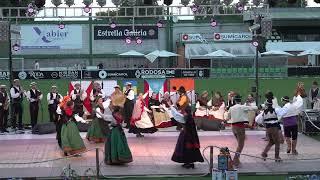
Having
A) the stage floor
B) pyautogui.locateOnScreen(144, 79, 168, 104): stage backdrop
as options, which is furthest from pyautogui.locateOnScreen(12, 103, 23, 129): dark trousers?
pyautogui.locateOnScreen(144, 79, 168, 104): stage backdrop

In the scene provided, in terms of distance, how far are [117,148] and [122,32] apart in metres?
39.5

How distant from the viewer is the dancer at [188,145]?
15.1 meters

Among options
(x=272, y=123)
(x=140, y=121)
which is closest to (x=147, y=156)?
(x=272, y=123)

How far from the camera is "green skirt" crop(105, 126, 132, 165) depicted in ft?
51.0

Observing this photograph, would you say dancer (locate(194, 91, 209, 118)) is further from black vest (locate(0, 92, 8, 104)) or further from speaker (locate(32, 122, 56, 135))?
black vest (locate(0, 92, 8, 104))

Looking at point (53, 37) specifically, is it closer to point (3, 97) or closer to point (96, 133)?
point (3, 97)

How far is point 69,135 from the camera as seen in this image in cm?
1703

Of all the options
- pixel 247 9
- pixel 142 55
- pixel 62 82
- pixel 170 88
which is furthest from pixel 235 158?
pixel 142 55

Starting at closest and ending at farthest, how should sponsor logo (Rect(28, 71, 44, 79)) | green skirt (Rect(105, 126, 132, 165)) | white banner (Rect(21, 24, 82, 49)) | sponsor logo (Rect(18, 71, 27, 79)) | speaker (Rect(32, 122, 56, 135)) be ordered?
green skirt (Rect(105, 126, 132, 165)), speaker (Rect(32, 122, 56, 135)), sponsor logo (Rect(18, 71, 27, 79)), sponsor logo (Rect(28, 71, 44, 79)), white banner (Rect(21, 24, 82, 49))

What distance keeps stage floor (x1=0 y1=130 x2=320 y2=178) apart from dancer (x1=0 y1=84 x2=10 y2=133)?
117 centimetres

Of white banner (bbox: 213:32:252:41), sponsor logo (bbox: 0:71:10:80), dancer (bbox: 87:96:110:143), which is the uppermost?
white banner (bbox: 213:32:252:41)

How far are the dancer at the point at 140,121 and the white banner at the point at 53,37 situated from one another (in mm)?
34003

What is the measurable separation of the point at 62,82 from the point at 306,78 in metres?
17.1

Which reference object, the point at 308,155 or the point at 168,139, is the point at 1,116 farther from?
the point at 308,155
